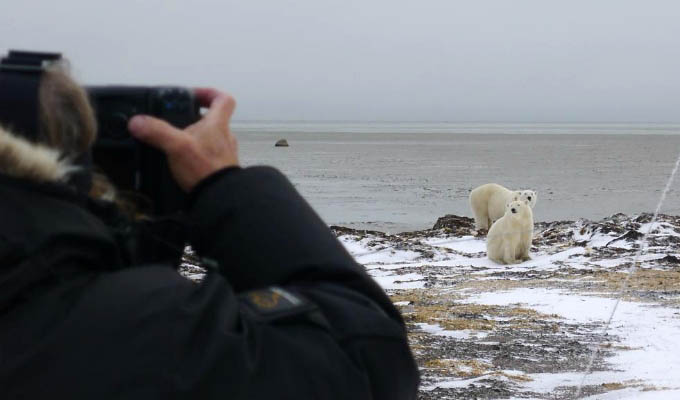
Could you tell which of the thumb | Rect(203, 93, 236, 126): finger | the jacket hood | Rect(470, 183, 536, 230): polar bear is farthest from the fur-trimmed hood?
Rect(470, 183, 536, 230): polar bear

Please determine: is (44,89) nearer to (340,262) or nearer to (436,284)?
(340,262)

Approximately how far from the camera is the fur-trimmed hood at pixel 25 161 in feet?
3.28

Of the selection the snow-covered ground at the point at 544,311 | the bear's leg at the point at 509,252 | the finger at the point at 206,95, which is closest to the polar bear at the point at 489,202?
the snow-covered ground at the point at 544,311

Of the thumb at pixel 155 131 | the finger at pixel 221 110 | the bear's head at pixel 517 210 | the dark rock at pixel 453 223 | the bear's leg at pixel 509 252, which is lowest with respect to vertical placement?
the dark rock at pixel 453 223

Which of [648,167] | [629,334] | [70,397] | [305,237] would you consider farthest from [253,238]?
[648,167]

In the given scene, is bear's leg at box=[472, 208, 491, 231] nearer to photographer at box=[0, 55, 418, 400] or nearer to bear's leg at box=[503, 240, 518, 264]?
bear's leg at box=[503, 240, 518, 264]

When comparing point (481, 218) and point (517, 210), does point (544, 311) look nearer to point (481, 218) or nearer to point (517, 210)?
point (517, 210)

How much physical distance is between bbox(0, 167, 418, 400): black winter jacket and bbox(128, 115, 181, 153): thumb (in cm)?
12

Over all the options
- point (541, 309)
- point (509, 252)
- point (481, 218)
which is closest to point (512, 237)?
point (509, 252)

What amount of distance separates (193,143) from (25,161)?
0.29 meters

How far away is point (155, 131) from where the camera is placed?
1.21 metres

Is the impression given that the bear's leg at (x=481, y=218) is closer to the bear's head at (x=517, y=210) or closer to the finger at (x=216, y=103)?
the bear's head at (x=517, y=210)

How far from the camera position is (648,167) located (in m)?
38.9

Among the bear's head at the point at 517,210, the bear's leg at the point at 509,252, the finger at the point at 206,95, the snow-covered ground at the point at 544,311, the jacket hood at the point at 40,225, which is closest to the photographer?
the jacket hood at the point at 40,225
